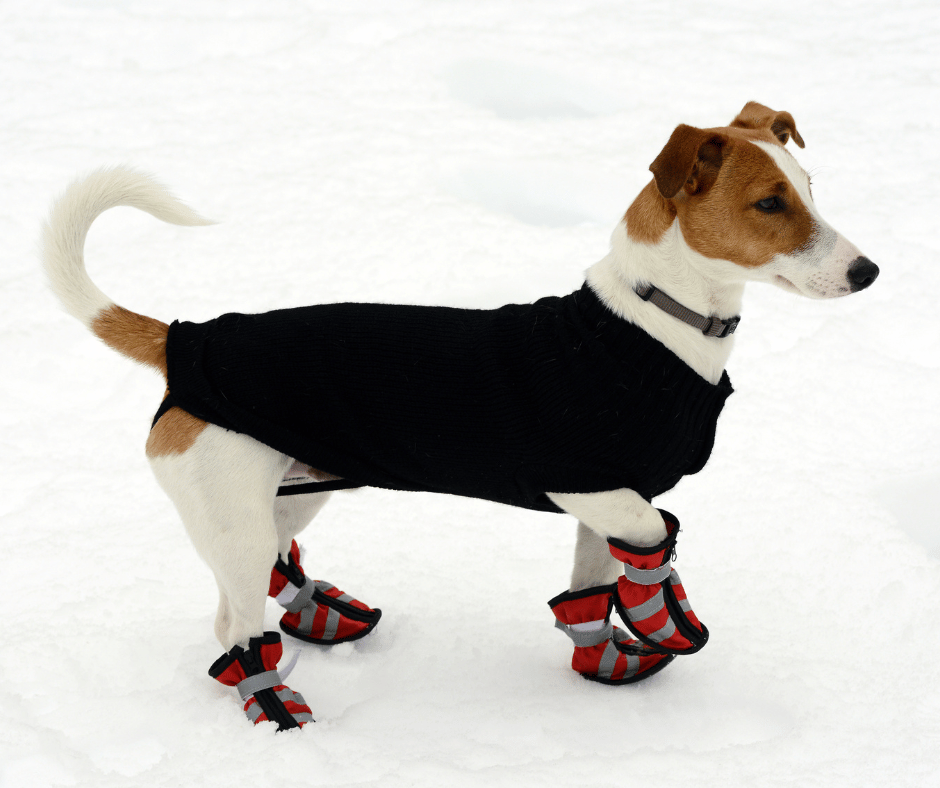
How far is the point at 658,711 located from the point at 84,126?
15.9 feet

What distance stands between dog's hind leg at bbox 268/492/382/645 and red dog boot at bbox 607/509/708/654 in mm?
865

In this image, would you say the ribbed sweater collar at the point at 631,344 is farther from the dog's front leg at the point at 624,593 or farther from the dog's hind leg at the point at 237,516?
the dog's hind leg at the point at 237,516

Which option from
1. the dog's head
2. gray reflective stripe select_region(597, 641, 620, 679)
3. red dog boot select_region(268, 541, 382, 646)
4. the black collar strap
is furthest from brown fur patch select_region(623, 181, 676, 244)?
red dog boot select_region(268, 541, 382, 646)

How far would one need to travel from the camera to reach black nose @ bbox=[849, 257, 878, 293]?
2.00 m

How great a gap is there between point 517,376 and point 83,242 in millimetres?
1132

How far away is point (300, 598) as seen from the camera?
2637 mm

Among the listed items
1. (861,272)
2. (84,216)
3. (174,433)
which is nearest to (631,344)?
(861,272)

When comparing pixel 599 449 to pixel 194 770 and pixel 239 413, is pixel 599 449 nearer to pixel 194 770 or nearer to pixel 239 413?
pixel 239 413

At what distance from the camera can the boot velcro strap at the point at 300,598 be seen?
104 inches

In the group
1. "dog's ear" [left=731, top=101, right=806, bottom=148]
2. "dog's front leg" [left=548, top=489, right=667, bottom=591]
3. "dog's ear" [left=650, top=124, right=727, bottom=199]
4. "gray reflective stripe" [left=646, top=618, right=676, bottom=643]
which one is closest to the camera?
"dog's ear" [left=650, top=124, right=727, bottom=199]

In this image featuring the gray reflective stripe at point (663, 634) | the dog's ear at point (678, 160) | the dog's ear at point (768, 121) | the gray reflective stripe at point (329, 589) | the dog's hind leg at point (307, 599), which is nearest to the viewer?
the dog's ear at point (678, 160)

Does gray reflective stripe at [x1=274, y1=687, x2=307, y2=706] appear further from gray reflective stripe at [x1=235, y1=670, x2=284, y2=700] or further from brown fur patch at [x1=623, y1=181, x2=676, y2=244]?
brown fur patch at [x1=623, y1=181, x2=676, y2=244]

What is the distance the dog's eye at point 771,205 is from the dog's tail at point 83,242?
133 centimetres

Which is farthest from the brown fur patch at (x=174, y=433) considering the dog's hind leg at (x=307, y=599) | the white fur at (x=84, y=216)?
the dog's hind leg at (x=307, y=599)
